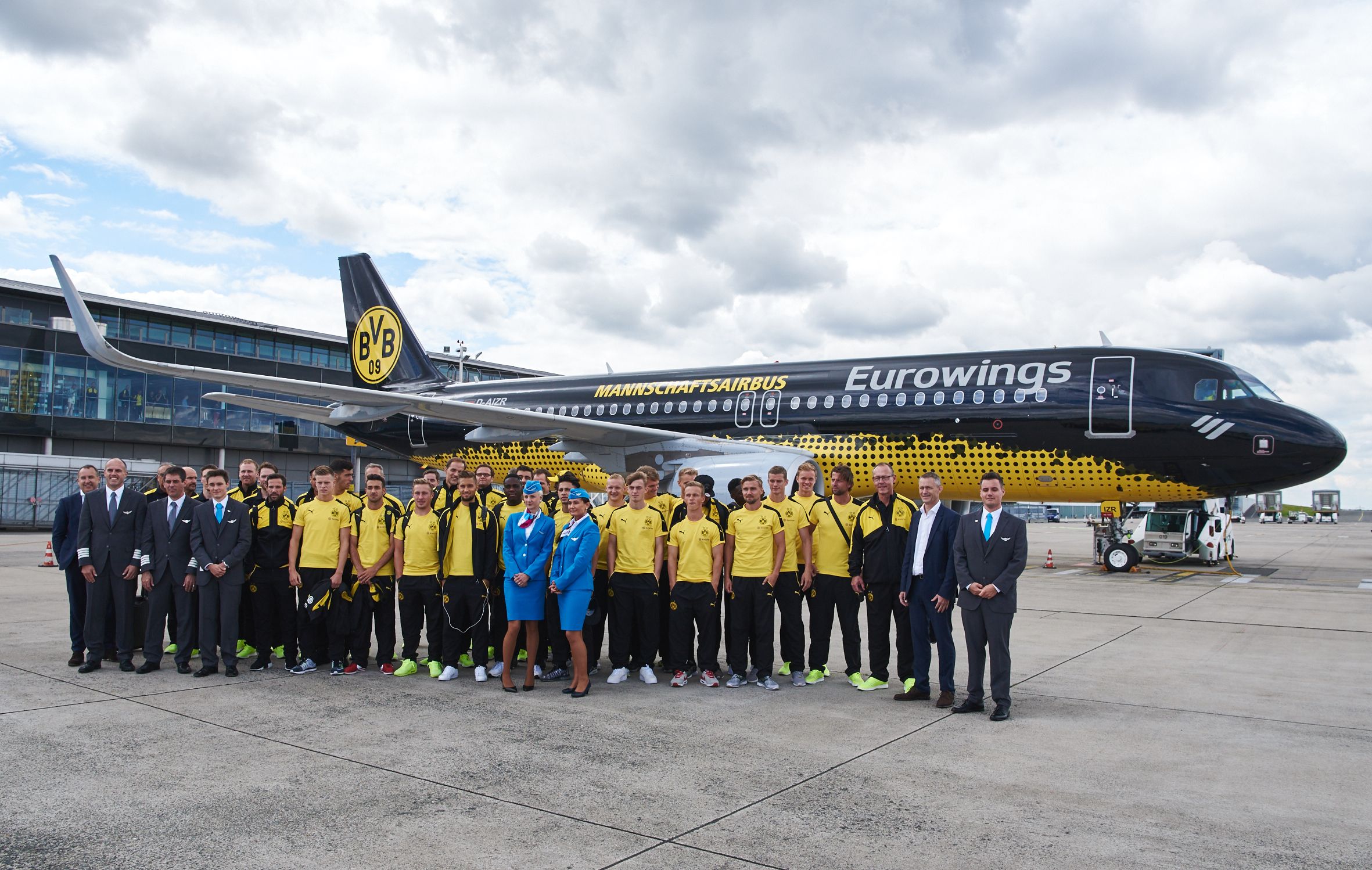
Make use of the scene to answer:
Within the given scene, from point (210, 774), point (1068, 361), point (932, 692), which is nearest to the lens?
point (210, 774)

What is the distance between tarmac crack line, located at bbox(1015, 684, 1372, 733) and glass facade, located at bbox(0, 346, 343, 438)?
35.8 metres

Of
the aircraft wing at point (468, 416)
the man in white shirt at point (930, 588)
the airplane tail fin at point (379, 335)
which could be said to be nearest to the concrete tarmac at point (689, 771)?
the man in white shirt at point (930, 588)

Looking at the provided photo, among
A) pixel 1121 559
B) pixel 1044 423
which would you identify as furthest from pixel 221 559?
pixel 1121 559

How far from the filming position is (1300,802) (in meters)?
4.12

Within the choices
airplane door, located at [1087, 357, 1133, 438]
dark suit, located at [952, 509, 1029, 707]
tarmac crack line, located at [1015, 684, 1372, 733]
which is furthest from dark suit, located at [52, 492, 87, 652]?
airplane door, located at [1087, 357, 1133, 438]

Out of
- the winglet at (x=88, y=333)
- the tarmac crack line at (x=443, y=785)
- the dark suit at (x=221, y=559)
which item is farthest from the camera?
the winglet at (x=88, y=333)

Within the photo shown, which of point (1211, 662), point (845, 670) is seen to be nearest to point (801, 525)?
point (845, 670)

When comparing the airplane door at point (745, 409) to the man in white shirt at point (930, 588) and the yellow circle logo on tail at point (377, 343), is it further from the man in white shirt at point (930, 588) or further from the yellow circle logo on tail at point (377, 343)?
the man in white shirt at point (930, 588)

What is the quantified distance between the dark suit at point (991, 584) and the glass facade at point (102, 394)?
35.5 m

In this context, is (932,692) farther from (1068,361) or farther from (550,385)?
(550,385)

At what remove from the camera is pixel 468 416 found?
1384 cm

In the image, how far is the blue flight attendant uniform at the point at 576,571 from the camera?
6516 mm

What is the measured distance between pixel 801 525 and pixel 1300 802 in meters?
3.63

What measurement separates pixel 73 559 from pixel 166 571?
2.69 ft
